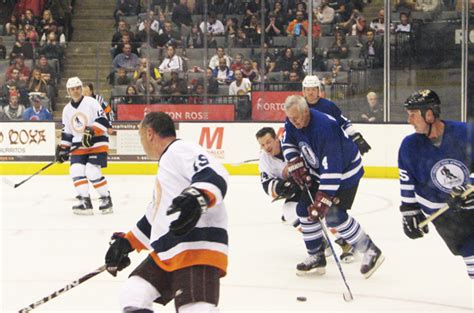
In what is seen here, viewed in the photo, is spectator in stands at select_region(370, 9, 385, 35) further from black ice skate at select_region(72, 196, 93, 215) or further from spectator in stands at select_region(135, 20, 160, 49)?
black ice skate at select_region(72, 196, 93, 215)

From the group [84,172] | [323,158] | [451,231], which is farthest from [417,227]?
[84,172]

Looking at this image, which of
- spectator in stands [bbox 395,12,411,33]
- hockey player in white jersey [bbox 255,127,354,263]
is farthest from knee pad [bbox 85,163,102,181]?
spectator in stands [bbox 395,12,411,33]

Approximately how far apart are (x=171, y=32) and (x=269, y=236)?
5.83 metres

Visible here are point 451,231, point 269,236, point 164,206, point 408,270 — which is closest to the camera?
point 164,206

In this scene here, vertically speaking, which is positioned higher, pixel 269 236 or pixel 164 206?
pixel 164 206

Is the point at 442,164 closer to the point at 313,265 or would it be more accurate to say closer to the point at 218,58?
the point at 313,265

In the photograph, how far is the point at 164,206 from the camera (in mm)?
3561

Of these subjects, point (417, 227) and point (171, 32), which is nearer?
point (417, 227)

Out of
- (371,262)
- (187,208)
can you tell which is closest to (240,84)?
(371,262)

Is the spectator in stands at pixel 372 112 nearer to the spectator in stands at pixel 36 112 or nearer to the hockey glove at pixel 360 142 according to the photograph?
the spectator in stands at pixel 36 112

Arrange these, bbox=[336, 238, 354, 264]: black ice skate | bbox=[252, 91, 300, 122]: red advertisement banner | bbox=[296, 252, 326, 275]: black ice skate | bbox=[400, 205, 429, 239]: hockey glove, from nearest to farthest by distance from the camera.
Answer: bbox=[400, 205, 429, 239]: hockey glove
bbox=[296, 252, 326, 275]: black ice skate
bbox=[336, 238, 354, 264]: black ice skate
bbox=[252, 91, 300, 122]: red advertisement banner

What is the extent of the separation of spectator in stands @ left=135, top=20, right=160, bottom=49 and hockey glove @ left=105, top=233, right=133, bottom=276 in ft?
29.4

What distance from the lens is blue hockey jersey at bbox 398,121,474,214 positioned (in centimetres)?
440

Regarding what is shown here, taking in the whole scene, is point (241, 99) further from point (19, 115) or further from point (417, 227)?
point (417, 227)
